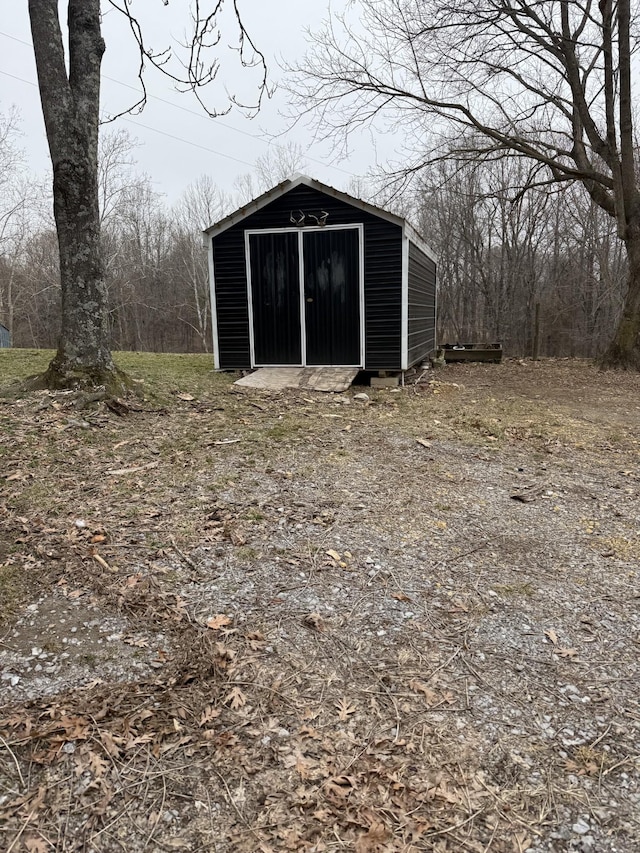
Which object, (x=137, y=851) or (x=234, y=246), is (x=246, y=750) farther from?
(x=234, y=246)

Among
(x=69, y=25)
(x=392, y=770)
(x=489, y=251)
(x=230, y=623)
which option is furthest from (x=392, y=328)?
(x=489, y=251)

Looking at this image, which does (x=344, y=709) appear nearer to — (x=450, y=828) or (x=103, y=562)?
(x=450, y=828)

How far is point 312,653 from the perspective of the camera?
2176mm

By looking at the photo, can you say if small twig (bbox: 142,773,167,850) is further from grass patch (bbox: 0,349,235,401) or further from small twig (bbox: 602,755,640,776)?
grass patch (bbox: 0,349,235,401)

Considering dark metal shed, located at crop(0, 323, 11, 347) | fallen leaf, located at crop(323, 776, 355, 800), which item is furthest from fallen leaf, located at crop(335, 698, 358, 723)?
dark metal shed, located at crop(0, 323, 11, 347)

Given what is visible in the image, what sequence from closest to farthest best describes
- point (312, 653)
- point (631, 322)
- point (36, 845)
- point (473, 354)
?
point (36, 845) → point (312, 653) → point (631, 322) → point (473, 354)

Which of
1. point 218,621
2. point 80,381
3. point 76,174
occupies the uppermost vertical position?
point 76,174

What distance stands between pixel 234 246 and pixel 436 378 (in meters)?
4.63

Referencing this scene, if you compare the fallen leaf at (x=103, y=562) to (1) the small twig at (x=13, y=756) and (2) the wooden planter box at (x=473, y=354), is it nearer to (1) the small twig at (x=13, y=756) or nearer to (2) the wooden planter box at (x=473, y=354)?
(1) the small twig at (x=13, y=756)

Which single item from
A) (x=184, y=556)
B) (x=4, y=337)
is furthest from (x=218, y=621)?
(x=4, y=337)

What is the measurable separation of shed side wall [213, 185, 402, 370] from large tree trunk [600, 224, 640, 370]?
5609 mm

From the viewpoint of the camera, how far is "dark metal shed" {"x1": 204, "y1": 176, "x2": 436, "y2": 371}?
28.8ft

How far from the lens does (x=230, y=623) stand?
7.70ft

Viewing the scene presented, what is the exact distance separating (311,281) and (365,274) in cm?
94
